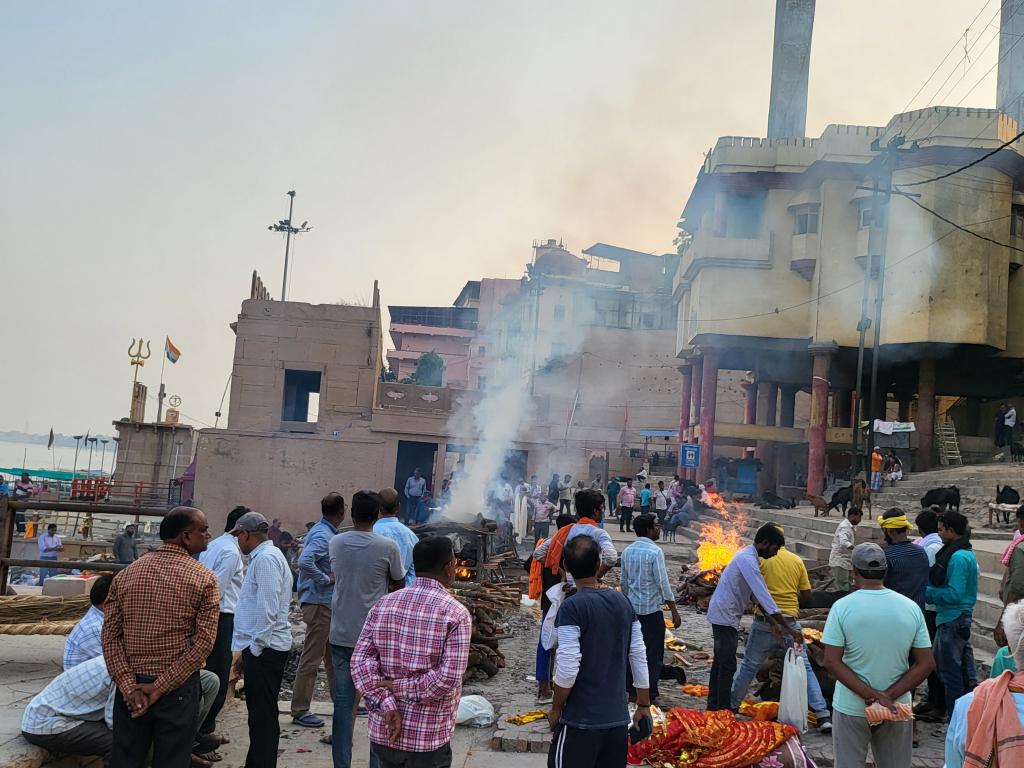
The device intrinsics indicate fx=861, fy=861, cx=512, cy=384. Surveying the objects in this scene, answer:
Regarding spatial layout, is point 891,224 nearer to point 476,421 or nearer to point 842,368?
point 842,368

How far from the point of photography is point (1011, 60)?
137ft

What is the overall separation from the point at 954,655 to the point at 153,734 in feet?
20.6

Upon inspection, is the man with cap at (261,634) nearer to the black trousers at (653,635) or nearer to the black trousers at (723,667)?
the black trousers at (653,635)

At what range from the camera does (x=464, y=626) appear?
3.78m

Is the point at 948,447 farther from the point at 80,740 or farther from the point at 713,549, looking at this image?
the point at 80,740

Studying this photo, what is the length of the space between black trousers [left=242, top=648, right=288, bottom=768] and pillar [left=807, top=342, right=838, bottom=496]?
3001 cm

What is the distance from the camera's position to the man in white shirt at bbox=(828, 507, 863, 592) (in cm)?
1181

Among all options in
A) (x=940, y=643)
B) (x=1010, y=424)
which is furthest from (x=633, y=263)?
(x=940, y=643)

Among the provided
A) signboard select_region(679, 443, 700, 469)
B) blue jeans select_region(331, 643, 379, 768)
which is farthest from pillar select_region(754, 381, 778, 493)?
blue jeans select_region(331, 643, 379, 768)

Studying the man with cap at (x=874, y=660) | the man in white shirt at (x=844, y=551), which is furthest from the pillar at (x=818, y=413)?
the man with cap at (x=874, y=660)

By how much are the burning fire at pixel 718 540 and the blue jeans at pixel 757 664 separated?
6573mm

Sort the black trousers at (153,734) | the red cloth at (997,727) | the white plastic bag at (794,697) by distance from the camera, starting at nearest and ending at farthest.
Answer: the red cloth at (997,727), the black trousers at (153,734), the white plastic bag at (794,697)

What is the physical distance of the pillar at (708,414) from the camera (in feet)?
117

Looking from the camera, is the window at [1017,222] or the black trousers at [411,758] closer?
the black trousers at [411,758]
